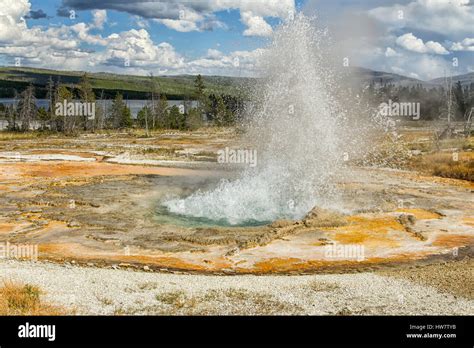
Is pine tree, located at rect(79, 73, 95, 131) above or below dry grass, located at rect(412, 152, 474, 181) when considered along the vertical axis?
above

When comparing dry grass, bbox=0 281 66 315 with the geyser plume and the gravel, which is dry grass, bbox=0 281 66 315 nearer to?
the gravel

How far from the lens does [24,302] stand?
10.6 m

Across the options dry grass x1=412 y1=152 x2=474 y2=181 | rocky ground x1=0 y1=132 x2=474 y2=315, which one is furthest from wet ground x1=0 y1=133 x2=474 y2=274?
dry grass x1=412 y1=152 x2=474 y2=181

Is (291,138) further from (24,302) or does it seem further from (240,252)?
(24,302)

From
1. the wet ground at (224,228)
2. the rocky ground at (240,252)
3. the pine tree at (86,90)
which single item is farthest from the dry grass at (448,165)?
the pine tree at (86,90)

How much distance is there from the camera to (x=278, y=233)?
1792 cm

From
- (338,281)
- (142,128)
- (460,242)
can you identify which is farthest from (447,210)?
(142,128)

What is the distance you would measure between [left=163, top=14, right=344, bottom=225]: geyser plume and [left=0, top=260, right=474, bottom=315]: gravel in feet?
28.6

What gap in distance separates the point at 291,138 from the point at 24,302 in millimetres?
15568

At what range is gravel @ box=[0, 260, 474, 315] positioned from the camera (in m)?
10.8

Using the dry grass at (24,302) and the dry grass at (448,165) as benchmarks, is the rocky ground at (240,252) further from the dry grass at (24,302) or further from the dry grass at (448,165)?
the dry grass at (448,165)

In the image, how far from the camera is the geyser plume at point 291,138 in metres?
22.6
